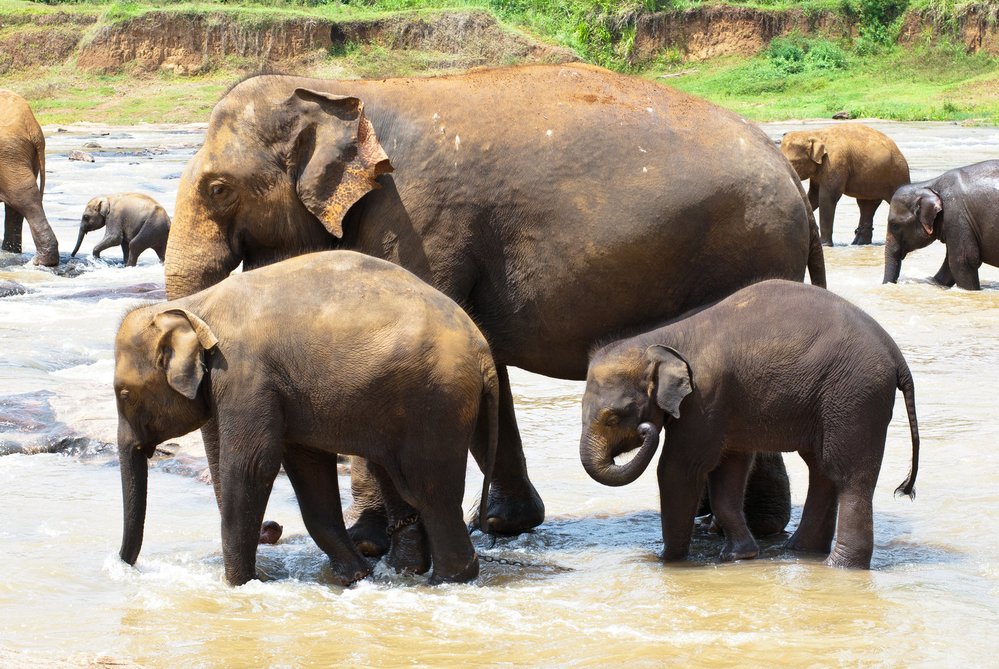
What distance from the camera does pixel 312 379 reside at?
215 inches

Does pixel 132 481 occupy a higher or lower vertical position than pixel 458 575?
higher

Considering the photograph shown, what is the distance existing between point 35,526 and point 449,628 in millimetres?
2496

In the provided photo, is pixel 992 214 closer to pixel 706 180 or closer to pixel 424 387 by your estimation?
pixel 706 180

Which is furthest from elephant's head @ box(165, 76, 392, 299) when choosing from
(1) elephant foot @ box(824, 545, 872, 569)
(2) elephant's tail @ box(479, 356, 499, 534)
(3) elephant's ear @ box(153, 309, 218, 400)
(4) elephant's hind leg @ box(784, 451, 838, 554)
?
(1) elephant foot @ box(824, 545, 872, 569)

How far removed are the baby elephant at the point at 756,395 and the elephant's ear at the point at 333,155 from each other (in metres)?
1.22

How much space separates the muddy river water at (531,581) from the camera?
489 cm

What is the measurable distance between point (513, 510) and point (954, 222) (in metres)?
9.85

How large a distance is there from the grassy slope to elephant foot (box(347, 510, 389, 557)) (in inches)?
1666

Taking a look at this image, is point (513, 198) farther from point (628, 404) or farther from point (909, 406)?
point (909, 406)

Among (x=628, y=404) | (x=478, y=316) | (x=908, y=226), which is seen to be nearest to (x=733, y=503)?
(x=628, y=404)

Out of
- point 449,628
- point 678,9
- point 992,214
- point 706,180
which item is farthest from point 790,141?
point 678,9

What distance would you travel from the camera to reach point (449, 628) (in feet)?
16.9

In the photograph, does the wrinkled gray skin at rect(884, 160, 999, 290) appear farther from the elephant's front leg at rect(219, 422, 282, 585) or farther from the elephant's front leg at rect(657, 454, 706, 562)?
the elephant's front leg at rect(219, 422, 282, 585)

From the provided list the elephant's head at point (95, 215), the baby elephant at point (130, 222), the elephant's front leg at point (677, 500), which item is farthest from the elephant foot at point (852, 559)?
the elephant's head at point (95, 215)
